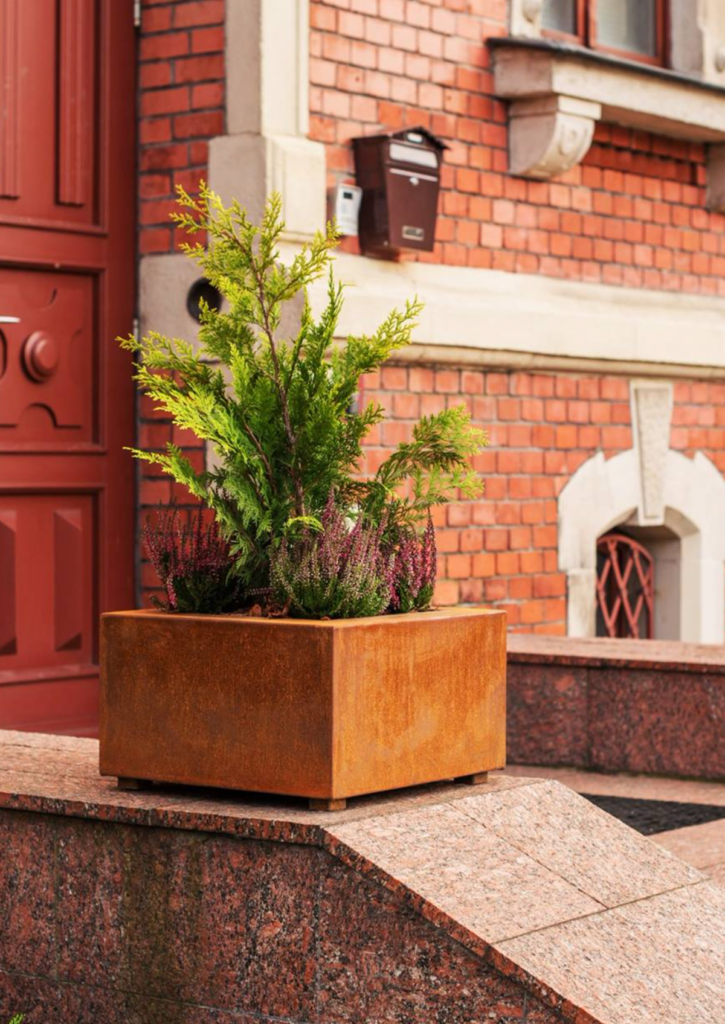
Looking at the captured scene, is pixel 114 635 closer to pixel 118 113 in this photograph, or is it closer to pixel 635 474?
pixel 118 113

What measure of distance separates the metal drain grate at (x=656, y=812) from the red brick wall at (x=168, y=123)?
5.44 ft

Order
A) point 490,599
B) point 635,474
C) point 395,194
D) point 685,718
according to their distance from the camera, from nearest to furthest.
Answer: point 685,718, point 395,194, point 490,599, point 635,474

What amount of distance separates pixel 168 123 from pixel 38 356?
0.89 metres

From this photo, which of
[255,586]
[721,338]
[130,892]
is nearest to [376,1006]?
[130,892]

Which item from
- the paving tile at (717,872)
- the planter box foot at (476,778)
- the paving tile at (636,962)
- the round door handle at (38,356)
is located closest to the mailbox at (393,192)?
the round door handle at (38,356)

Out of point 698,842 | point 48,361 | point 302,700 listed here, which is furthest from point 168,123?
point 302,700

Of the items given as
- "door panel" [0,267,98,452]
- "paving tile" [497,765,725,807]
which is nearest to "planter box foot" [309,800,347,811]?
"paving tile" [497,765,725,807]

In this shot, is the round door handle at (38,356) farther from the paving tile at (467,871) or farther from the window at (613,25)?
the paving tile at (467,871)

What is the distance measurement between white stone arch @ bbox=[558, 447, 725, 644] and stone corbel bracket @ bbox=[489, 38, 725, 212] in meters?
1.26

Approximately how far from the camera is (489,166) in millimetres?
7266

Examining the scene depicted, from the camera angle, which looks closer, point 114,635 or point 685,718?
point 114,635

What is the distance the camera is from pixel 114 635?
3561 mm

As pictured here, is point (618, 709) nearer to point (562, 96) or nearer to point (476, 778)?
point (562, 96)

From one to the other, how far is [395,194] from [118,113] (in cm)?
95
